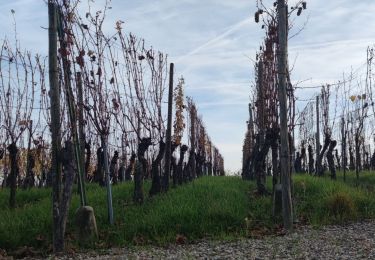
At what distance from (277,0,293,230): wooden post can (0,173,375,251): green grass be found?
0.52 metres

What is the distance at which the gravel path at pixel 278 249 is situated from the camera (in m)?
5.86

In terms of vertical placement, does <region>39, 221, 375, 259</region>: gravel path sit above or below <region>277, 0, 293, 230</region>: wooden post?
below

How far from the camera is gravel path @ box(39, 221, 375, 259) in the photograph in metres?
5.86

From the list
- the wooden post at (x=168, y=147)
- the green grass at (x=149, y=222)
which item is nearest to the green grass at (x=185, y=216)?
the green grass at (x=149, y=222)

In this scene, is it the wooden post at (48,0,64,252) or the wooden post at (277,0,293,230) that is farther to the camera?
the wooden post at (277,0,293,230)

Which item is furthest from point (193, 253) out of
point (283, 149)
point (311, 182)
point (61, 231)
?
point (311, 182)

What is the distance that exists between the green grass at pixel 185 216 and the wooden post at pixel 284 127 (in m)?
0.52

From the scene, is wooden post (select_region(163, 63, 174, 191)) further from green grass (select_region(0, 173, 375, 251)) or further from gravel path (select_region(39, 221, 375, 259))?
gravel path (select_region(39, 221, 375, 259))

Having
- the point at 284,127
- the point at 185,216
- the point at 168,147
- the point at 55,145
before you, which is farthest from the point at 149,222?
the point at 168,147

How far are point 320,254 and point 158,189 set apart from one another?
590 centimetres

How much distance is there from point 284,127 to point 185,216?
7.38 ft

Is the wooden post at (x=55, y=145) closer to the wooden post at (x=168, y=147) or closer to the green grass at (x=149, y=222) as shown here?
the green grass at (x=149, y=222)

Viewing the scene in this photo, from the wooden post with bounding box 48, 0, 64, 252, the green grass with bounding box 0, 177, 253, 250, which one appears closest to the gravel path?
the wooden post with bounding box 48, 0, 64, 252

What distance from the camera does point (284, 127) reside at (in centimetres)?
808
